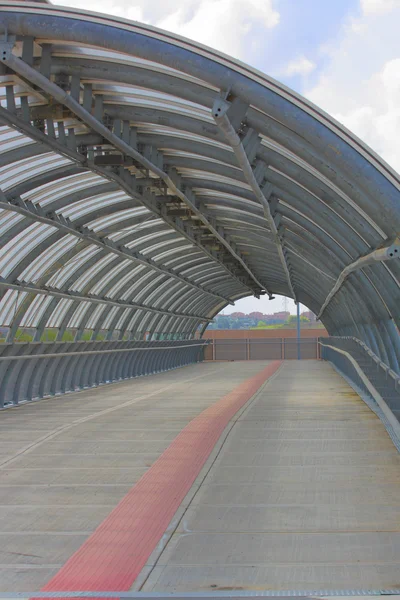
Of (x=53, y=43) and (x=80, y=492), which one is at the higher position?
(x=53, y=43)

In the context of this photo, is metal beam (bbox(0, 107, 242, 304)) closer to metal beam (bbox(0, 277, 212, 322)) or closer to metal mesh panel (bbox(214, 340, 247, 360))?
metal beam (bbox(0, 277, 212, 322))

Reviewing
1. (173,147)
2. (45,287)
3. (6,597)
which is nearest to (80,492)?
(6,597)

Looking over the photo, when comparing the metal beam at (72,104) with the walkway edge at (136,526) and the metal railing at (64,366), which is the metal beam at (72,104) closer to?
the walkway edge at (136,526)

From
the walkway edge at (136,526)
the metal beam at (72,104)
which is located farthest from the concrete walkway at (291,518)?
the metal beam at (72,104)

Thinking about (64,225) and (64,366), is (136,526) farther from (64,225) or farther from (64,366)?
(64,366)

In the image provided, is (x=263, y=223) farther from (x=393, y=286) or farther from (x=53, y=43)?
(x=53, y=43)

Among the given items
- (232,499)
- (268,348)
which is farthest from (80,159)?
(268,348)

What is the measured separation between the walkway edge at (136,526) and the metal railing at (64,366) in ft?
22.8

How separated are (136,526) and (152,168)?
7897 millimetres

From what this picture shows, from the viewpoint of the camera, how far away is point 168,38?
827 cm

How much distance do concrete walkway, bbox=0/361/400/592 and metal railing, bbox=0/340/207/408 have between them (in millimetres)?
2697

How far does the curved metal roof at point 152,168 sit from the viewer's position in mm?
8328

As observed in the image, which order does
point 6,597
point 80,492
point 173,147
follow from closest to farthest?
point 6,597 < point 80,492 < point 173,147

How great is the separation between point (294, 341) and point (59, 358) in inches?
1701
